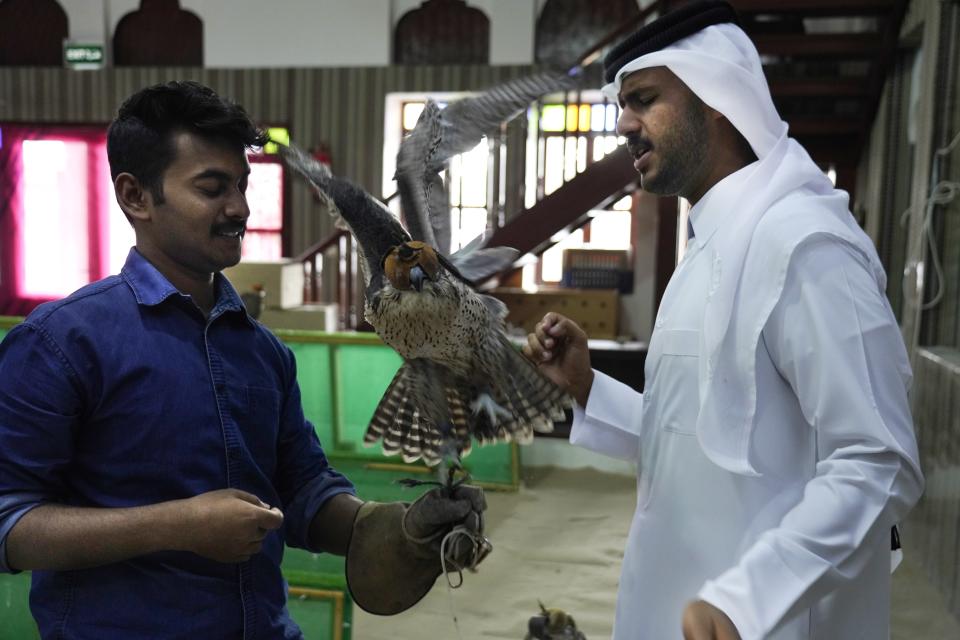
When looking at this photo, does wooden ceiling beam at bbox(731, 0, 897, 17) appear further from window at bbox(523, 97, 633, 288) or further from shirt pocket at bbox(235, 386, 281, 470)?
shirt pocket at bbox(235, 386, 281, 470)

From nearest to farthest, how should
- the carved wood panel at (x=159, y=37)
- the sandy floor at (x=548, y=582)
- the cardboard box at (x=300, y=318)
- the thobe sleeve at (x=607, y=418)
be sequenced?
the thobe sleeve at (x=607, y=418)
the sandy floor at (x=548, y=582)
the cardboard box at (x=300, y=318)
the carved wood panel at (x=159, y=37)

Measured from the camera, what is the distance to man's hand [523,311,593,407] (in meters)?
1.54

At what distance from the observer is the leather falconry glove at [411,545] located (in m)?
1.17

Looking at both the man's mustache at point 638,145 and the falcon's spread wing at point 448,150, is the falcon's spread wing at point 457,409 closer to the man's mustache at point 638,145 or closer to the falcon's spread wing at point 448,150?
the falcon's spread wing at point 448,150

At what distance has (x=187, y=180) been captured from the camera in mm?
1202

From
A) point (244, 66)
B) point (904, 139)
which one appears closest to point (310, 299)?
point (244, 66)

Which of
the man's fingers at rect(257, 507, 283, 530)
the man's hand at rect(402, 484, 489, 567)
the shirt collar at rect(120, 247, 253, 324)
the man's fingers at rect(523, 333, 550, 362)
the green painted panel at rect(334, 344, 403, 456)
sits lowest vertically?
the green painted panel at rect(334, 344, 403, 456)

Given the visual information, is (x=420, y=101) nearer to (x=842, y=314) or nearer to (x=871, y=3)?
(x=871, y=3)

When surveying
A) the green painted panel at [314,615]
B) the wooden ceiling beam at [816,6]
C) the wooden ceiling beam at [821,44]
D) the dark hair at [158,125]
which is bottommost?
the green painted panel at [314,615]

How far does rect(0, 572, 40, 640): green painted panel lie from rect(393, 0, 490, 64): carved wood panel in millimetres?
6821

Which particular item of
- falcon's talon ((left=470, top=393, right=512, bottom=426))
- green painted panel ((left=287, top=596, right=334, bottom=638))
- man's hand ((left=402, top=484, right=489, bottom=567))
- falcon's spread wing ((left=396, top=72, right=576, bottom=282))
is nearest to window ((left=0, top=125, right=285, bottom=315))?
green painted panel ((left=287, top=596, right=334, bottom=638))

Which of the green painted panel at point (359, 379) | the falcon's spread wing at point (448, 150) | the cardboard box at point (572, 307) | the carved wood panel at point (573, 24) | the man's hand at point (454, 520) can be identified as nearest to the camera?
the man's hand at point (454, 520)

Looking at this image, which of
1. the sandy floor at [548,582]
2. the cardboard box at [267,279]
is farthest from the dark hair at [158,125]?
the cardboard box at [267,279]

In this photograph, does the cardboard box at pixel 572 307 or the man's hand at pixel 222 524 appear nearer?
the man's hand at pixel 222 524
